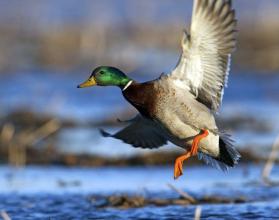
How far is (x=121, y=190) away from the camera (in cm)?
935

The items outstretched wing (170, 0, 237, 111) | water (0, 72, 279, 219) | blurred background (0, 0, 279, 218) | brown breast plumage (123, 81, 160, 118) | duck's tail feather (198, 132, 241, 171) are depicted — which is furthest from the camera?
blurred background (0, 0, 279, 218)

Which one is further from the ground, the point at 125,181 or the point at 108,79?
the point at 108,79

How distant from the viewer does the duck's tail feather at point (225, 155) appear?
809 cm

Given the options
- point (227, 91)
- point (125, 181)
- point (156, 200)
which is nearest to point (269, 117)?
point (227, 91)

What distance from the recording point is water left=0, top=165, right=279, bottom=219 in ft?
26.8

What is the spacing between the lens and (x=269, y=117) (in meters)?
13.5

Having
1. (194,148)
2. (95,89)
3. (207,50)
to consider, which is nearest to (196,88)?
(207,50)

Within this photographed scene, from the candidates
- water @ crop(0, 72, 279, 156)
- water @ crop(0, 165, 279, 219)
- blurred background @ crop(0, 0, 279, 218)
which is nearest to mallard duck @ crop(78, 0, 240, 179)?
water @ crop(0, 165, 279, 219)

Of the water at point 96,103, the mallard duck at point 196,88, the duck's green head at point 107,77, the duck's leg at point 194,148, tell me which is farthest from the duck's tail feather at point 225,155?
the water at point 96,103

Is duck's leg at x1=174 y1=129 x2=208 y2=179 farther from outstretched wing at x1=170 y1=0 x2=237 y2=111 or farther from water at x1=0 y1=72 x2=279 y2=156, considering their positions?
water at x1=0 y1=72 x2=279 y2=156

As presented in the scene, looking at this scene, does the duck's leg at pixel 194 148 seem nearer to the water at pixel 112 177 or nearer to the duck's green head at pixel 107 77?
the water at pixel 112 177

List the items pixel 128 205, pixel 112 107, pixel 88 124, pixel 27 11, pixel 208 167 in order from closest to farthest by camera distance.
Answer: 1. pixel 128 205
2. pixel 208 167
3. pixel 88 124
4. pixel 112 107
5. pixel 27 11

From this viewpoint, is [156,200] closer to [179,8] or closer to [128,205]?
[128,205]

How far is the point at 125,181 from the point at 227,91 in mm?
6435
